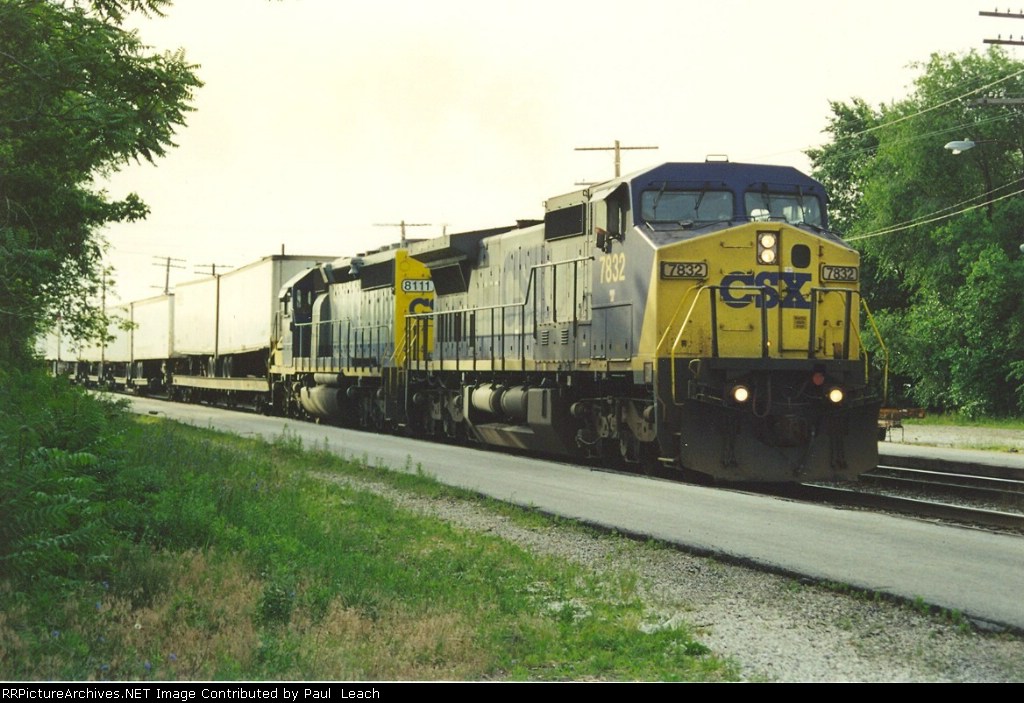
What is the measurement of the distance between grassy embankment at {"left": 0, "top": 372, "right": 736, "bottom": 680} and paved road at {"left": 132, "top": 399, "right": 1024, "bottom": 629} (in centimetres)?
152

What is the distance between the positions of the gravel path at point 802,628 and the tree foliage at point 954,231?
101 feet

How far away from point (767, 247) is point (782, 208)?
1.04 metres

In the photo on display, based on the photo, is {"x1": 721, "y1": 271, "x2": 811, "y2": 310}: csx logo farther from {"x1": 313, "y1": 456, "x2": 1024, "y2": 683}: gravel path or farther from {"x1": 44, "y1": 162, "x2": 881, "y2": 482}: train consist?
{"x1": 313, "y1": 456, "x2": 1024, "y2": 683}: gravel path

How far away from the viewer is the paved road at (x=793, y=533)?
8023 millimetres

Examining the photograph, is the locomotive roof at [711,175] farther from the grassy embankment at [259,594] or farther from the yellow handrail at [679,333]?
the grassy embankment at [259,594]

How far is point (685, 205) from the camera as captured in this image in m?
15.2

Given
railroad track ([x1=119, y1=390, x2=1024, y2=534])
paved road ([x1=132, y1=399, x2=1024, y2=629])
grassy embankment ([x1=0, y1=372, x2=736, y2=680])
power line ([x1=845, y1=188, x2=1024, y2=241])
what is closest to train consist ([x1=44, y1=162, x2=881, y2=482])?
railroad track ([x1=119, y1=390, x2=1024, y2=534])

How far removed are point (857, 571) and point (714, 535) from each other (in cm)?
182

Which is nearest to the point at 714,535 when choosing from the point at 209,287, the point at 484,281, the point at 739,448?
the point at 739,448

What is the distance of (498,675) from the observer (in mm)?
5855

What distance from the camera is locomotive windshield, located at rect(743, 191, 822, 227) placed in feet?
49.9

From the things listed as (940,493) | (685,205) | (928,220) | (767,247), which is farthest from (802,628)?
(928,220)

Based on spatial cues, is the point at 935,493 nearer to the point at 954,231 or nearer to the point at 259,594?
the point at 259,594

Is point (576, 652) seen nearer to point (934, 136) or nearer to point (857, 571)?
point (857, 571)
